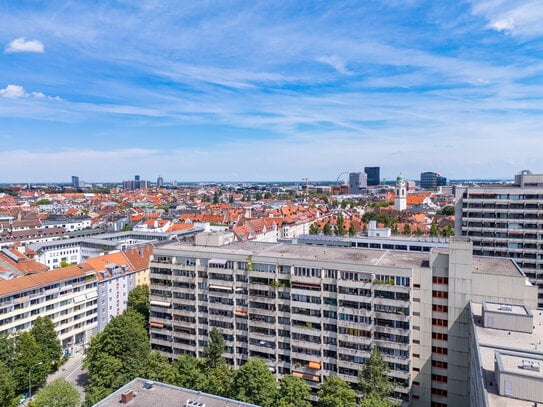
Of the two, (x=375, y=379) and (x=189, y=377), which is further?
(x=189, y=377)

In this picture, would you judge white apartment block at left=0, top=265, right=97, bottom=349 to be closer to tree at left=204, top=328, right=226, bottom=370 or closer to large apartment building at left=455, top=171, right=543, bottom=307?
tree at left=204, top=328, right=226, bottom=370

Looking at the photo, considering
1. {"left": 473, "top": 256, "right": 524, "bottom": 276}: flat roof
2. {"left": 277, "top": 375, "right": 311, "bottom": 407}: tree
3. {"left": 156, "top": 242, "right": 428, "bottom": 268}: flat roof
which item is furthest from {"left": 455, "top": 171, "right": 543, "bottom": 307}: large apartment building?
{"left": 277, "top": 375, "right": 311, "bottom": 407}: tree

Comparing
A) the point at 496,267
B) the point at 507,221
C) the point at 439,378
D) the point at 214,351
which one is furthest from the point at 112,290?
the point at 507,221

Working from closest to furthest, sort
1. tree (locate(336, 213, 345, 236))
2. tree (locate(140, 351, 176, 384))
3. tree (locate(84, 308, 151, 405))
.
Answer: tree (locate(140, 351, 176, 384))
tree (locate(84, 308, 151, 405))
tree (locate(336, 213, 345, 236))

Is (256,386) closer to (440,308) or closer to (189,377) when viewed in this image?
(189,377)

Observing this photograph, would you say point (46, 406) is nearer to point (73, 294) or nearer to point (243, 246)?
point (73, 294)

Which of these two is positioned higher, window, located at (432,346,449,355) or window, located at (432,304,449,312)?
window, located at (432,304,449,312)
